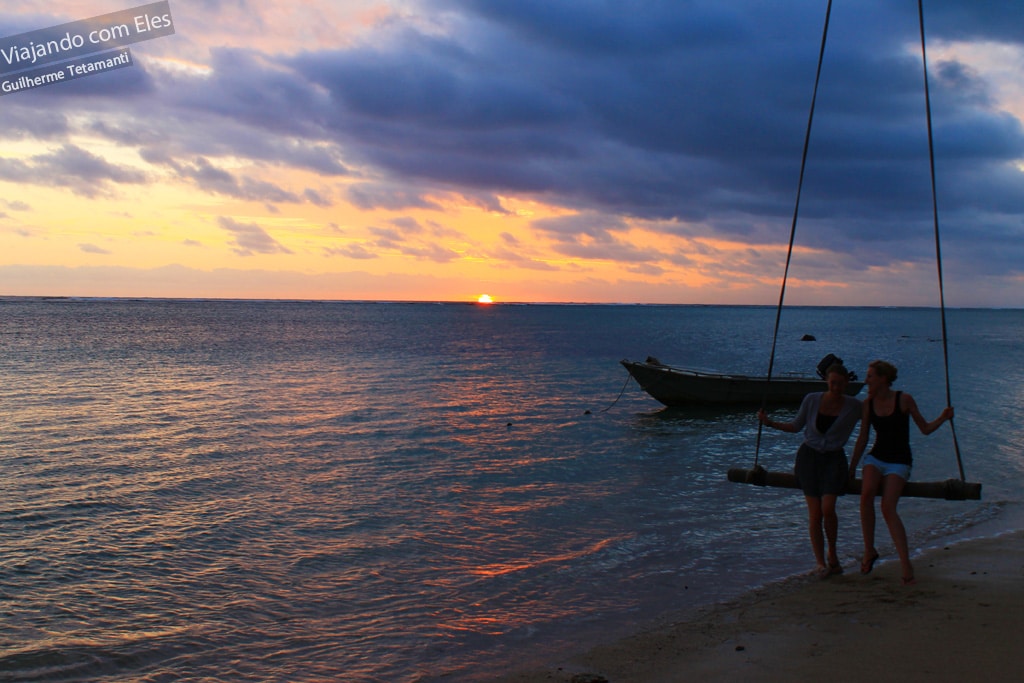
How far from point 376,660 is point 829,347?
8764 cm

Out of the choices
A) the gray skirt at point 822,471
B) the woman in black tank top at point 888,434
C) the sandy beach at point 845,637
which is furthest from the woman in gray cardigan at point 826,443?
the sandy beach at point 845,637

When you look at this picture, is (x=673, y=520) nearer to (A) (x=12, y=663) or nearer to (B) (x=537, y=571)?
(B) (x=537, y=571)

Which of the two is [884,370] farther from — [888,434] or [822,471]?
[822,471]

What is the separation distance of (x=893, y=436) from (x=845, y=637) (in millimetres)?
1958

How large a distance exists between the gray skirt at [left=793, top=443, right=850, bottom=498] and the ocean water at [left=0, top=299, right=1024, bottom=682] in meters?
2.07

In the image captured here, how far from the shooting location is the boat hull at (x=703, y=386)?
28219 millimetres

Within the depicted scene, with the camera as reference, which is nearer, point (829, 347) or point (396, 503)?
point (396, 503)

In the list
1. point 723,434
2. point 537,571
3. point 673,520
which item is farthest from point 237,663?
point 723,434

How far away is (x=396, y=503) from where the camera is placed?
1367 cm

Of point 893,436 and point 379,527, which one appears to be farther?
point 379,527

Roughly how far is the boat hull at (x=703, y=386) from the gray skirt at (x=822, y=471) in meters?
20.8

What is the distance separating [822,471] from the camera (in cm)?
755

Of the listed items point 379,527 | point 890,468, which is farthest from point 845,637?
point 379,527

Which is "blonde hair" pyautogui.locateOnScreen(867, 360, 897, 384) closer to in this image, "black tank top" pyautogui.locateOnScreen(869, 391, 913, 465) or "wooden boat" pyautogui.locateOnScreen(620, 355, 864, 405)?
"black tank top" pyautogui.locateOnScreen(869, 391, 913, 465)
